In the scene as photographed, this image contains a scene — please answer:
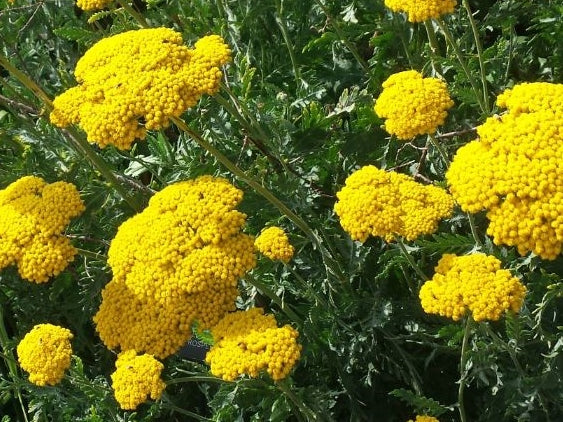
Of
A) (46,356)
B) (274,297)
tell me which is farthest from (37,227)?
(274,297)

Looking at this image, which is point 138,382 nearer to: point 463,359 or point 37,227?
point 37,227

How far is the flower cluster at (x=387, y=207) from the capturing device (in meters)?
3.23

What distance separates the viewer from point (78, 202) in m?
3.98

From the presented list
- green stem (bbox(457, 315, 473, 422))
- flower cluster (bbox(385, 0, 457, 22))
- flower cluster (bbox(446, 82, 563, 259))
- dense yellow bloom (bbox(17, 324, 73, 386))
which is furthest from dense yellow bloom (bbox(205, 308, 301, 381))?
flower cluster (bbox(385, 0, 457, 22))

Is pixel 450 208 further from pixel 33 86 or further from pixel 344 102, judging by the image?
pixel 33 86

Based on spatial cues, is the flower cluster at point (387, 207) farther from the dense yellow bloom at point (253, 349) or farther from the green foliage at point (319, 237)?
the dense yellow bloom at point (253, 349)

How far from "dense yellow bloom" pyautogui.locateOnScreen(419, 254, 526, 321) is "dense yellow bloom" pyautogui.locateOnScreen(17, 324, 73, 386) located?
5.81 feet

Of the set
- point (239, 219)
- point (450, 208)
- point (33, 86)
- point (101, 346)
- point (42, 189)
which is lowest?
point (101, 346)

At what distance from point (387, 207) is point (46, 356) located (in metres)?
1.77

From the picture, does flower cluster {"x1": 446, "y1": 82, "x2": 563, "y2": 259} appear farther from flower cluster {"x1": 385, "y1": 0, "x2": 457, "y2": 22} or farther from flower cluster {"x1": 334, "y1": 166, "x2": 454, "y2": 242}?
flower cluster {"x1": 385, "y1": 0, "x2": 457, "y2": 22}

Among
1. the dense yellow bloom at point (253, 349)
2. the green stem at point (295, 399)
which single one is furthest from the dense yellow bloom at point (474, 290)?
the green stem at point (295, 399)

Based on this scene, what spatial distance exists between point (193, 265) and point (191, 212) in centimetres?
27

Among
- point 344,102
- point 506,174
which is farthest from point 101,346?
point 506,174

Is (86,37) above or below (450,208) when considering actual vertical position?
above
